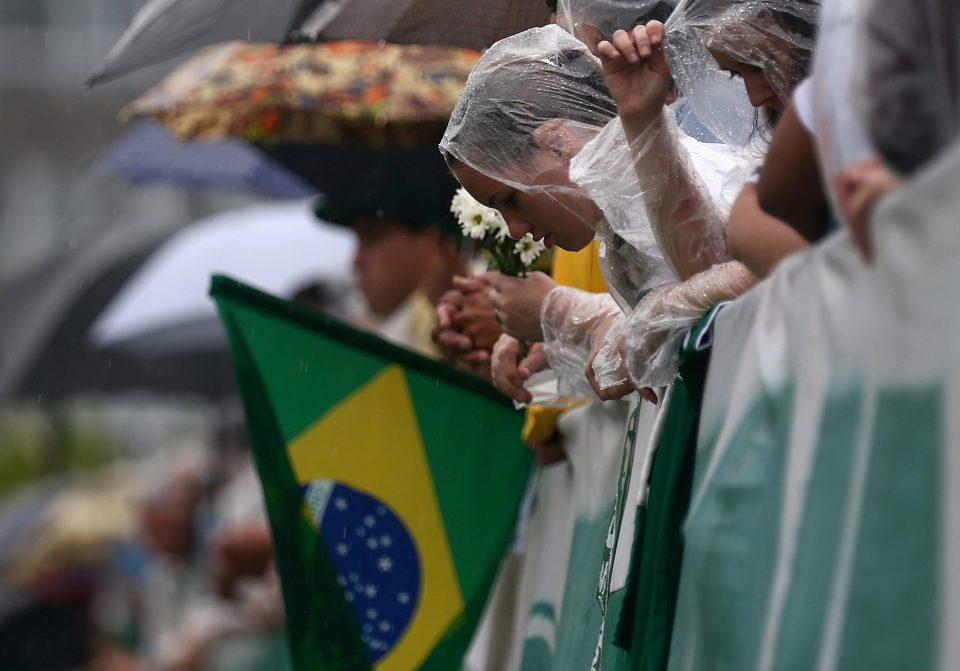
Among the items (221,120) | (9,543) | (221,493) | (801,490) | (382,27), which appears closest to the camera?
(801,490)

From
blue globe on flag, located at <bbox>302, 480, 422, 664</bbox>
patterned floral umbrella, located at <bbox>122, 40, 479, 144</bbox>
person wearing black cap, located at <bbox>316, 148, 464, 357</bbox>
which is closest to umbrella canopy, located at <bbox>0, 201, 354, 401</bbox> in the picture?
patterned floral umbrella, located at <bbox>122, 40, 479, 144</bbox>

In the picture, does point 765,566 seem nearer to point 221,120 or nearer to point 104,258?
point 221,120

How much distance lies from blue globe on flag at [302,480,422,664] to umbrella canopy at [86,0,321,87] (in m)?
1.16

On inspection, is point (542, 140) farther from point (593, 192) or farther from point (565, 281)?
point (565, 281)

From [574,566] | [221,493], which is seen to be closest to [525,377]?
[574,566]

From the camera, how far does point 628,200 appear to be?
3.51 m

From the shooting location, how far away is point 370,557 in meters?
5.30

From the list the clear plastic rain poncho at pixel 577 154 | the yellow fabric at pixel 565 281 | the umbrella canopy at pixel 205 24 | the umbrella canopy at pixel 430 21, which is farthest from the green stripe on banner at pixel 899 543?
the umbrella canopy at pixel 205 24

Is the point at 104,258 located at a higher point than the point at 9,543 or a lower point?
higher

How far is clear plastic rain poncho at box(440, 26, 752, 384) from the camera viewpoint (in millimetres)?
3529

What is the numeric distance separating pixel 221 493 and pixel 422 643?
3990mm

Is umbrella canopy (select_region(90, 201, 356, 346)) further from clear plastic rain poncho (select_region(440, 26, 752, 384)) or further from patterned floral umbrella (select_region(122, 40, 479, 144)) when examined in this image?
clear plastic rain poncho (select_region(440, 26, 752, 384))

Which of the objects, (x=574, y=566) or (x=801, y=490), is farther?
(x=574, y=566)

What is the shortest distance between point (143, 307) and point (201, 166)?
1.79m
